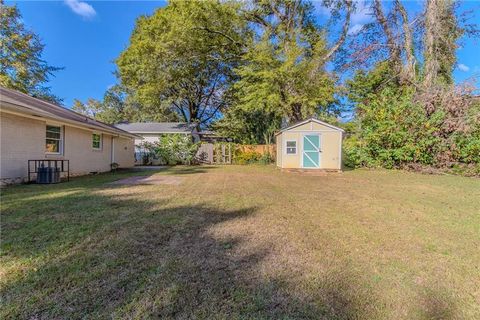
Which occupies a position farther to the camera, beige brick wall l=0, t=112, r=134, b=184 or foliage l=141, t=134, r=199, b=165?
foliage l=141, t=134, r=199, b=165

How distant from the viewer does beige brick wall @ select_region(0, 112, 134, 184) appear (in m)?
7.26

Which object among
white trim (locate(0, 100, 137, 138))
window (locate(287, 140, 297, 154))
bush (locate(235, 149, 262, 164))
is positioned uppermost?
white trim (locate(0, 100, 137, 138))

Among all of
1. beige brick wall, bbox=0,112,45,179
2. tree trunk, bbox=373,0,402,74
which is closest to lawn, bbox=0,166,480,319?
beige brick wall, bbox=0,112,45,179

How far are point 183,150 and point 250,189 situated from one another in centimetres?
1171

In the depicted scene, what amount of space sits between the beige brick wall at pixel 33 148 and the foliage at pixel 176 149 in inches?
218

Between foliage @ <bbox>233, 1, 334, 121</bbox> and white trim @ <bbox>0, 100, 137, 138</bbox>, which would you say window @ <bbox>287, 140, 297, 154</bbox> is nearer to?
foliage @ <bbox>233, 1, 334, 121</bbox>

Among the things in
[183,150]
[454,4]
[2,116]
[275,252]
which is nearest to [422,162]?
[454,4]

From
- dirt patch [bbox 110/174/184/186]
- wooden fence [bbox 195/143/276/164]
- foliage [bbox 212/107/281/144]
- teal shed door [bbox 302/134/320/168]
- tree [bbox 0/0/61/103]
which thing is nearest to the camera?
dirt patch [bbox 110/174/184/186]

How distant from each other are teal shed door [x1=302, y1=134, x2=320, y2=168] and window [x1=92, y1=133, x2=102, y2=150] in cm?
1018

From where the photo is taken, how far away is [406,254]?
9.88 ft

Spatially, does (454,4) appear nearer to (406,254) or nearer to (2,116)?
(406,254)

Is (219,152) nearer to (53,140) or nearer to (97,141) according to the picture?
(97,141)

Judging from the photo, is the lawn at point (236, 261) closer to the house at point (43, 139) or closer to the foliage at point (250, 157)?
the house at point (43, 139)

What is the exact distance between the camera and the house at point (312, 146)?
44.7 feet
